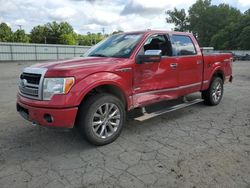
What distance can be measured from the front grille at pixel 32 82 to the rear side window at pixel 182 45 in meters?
2.89

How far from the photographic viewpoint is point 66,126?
379 centimetres

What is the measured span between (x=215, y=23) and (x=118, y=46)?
80794 millimetres

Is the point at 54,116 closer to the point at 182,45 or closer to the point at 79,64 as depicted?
the point at 79,64

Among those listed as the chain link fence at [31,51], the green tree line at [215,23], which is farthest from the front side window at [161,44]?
the green tree line at [215,23]

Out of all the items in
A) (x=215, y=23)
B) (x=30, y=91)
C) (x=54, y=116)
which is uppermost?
(x=215, y=23)

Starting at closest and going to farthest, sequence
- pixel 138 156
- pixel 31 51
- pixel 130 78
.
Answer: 1. pixel 138 156
2. pixel 130 78
3. pixel 31 51

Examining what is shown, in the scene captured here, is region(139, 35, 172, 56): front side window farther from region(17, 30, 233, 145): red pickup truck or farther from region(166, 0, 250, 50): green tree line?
region(166, 0, 250, 50): green tree line

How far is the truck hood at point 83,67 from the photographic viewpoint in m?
3.76

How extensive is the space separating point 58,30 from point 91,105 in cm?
7793

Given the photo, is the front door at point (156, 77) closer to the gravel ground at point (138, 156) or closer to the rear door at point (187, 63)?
the rear door at point (187, 63)

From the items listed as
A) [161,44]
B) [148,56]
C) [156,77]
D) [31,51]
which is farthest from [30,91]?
[31,51]

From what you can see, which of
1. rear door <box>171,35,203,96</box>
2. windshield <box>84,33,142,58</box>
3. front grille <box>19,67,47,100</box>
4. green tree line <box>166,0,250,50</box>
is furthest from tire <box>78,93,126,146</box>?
green tree line <box>166,0,250,50</box>

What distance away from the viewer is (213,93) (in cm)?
683

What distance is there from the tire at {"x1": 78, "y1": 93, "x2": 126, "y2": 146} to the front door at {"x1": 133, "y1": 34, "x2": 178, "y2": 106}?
532mm
